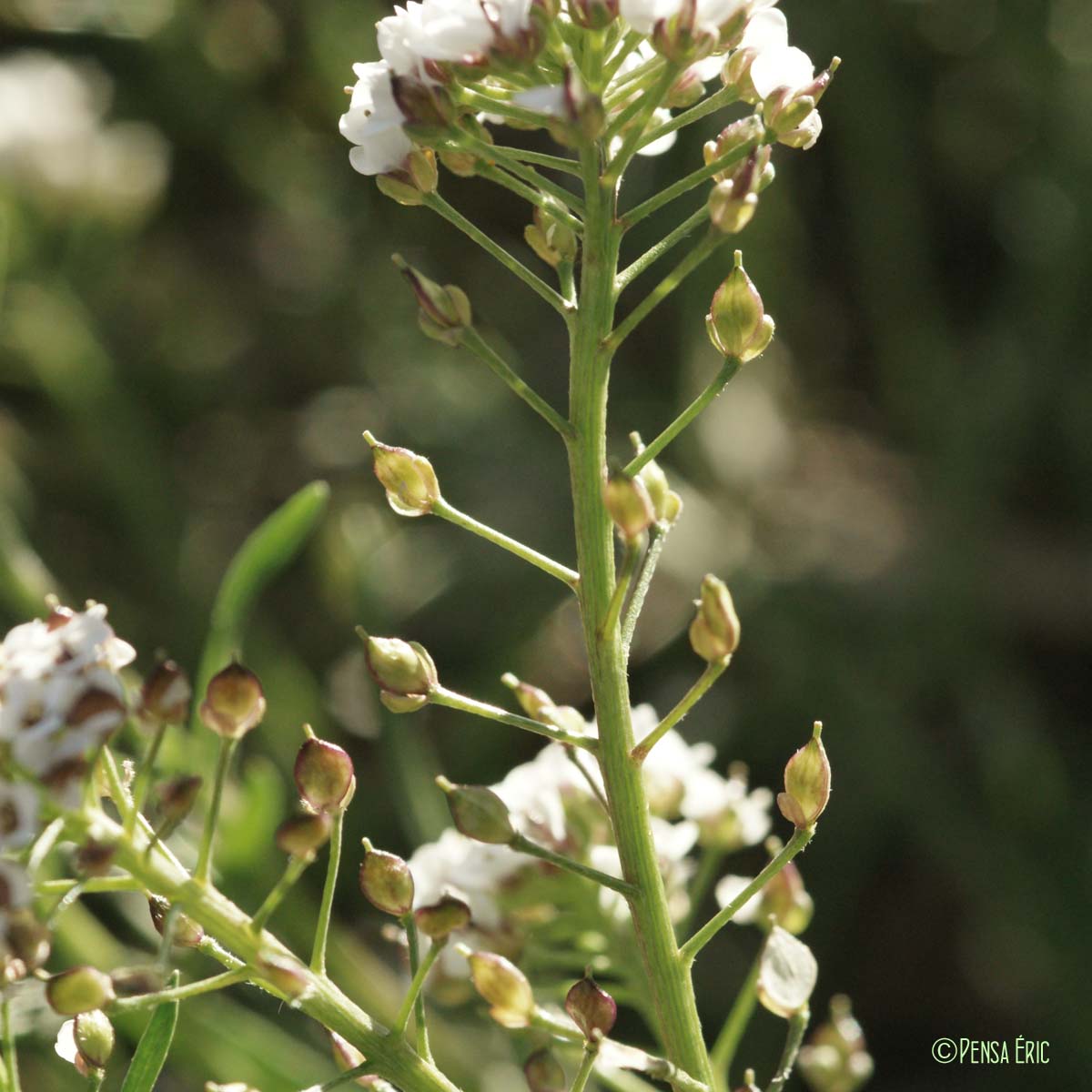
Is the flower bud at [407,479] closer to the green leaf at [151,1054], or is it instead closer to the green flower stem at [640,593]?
the green flower stem at [640,593]

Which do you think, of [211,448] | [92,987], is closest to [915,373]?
[211,448]

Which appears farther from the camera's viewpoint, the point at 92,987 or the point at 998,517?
the point at 998,517

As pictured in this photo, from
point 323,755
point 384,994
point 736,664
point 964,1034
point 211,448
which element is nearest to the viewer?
point 323,755

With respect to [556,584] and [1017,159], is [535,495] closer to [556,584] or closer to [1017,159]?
[556,584]

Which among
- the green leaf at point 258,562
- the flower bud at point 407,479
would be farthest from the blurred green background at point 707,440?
the flower bud at point 407,479

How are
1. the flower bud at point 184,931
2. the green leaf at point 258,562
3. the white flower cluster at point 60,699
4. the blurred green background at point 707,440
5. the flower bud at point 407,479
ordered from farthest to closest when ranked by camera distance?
the blurred green background at point 707,440 → the green leaf at point 258,562 → the flower bud at point 407,479 → the flower bud at point 184,931 → the white flower cluster at point 60,699

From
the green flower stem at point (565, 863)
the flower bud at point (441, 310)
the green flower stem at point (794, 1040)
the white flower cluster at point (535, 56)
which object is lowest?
the green flower stem at point (794, 1040)

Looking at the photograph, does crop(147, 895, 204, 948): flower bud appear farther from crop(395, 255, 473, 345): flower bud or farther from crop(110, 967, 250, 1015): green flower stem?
crop(395, 255, 473, 345): flower bud

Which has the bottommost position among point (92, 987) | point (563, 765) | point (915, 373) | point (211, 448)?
point (211, 448)
